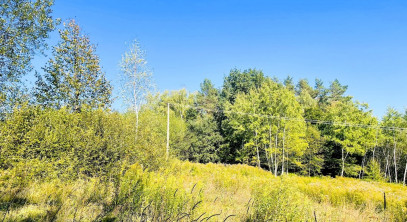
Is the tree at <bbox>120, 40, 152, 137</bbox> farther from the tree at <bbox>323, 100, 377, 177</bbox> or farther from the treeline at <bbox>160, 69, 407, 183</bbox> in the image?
the tree at <bbox>323, 100, 377, 177</bbox>

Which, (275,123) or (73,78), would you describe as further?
(275,123)

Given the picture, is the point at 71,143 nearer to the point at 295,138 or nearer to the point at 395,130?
the point at 295,138

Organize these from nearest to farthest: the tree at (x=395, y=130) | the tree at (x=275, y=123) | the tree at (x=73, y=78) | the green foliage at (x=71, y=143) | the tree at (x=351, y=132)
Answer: the green foliage at (x=71, y=143)
the tree at (x=73, y=78)
the tree at (x=275, y=123)
the tree at (x=395, y=130)
the tree at (x=351, y=132)

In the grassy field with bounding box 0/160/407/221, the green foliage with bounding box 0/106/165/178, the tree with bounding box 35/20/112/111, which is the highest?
the tree with bounding box 35/20/112/111

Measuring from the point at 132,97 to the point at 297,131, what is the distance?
19.7m

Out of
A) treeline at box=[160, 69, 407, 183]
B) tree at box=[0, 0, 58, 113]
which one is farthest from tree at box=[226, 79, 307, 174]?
tree at box=[0, 0, 58, 113]

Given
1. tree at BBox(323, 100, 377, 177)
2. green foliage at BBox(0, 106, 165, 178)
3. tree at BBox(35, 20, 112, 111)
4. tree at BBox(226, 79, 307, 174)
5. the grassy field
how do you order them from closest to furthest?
the grassy field → green foliage at BBox(0, 106, 165, 178) → tree at BBox(35, 20, 112, 111) → tree at BBox(226, 79, 307, 174) → tree at BBox(323, 100, 377, 177)

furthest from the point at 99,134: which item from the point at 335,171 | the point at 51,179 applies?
the point at 335,171

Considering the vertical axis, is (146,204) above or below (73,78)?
below

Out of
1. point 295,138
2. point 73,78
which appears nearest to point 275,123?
point 295,138

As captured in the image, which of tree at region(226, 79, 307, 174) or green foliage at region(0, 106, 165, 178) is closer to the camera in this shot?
green foliage at region(0, 106, 165, 178)

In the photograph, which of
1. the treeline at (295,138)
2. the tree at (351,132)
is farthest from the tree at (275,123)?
the tree at (351,132)

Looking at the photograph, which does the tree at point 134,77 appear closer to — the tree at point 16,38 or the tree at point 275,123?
the tree at point 16,38

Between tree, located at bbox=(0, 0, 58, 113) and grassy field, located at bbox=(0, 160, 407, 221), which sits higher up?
tree, located at bbox=(0, 0, 58, 113)
